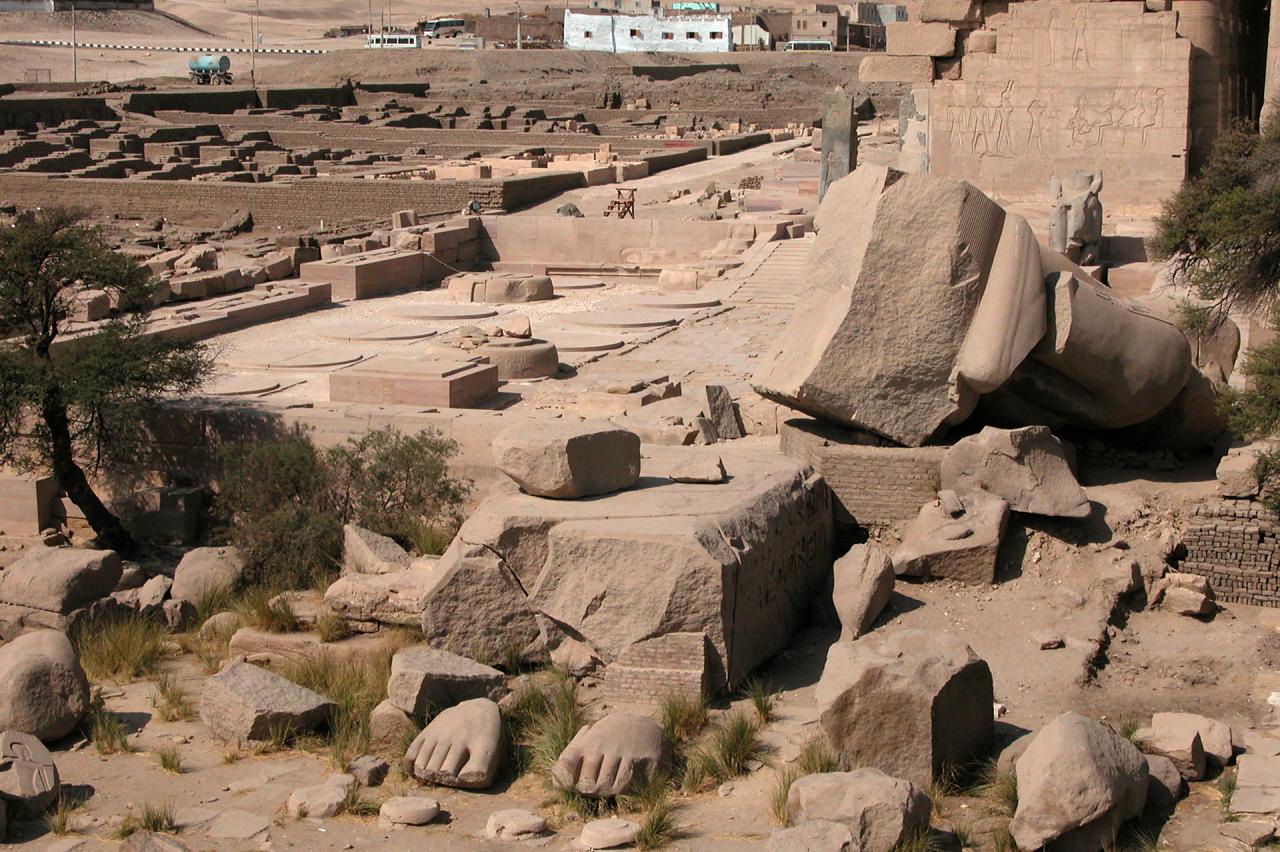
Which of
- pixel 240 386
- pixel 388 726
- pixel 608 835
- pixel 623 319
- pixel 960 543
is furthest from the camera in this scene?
pixel 623 319

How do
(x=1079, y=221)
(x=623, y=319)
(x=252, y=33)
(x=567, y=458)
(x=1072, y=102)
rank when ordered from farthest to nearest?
1. (x=252, y=33)
2. (x=1072, y=102)
3. (x=623, y=319)
4. (x=1079, y=221)
5. (x=567, y=458)

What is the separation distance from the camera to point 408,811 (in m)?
5.40

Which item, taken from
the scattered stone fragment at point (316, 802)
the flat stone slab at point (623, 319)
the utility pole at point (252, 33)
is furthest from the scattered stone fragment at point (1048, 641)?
the utility pole at point (252, 33)

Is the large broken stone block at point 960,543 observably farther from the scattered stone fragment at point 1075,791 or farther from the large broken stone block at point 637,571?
the scattered stone fragment at point 1075,791

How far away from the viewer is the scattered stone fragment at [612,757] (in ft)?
17.9

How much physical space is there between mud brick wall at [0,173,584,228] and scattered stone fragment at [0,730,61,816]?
16295mm

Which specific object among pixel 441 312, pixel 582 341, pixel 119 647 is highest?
pixel 441 312

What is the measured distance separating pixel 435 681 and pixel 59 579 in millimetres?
2641

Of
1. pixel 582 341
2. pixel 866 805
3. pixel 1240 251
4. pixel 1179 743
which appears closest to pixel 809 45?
pixel 582 341

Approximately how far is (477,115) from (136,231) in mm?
16864

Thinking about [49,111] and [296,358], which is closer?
[296,358]

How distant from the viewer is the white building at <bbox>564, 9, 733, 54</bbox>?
64062mm

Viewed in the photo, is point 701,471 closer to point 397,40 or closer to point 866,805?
point 866,805

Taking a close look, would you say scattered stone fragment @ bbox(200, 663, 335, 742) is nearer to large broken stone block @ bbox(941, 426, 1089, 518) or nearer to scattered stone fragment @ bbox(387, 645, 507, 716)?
scattered stone fragment @ bbox(387, 645, 507, 716)
